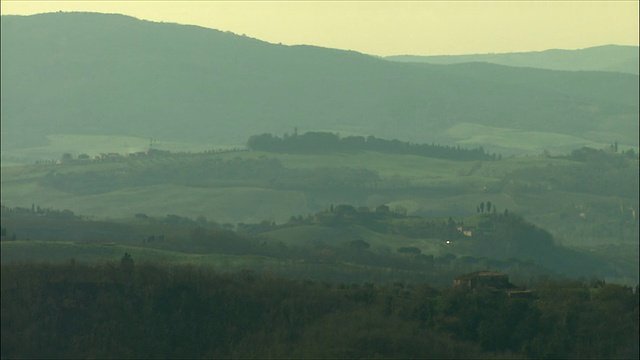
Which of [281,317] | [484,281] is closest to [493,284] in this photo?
[484,281]

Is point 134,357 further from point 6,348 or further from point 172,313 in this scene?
point 6,348

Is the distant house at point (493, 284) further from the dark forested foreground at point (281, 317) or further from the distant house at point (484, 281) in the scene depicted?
the dark forested foreground at point (281, 317)

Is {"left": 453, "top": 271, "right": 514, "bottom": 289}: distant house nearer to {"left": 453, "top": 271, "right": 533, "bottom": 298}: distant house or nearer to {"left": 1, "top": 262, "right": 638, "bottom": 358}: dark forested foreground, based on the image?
{"left": 453, "top": 271, "right": 533, "bottom": 298}: distant house

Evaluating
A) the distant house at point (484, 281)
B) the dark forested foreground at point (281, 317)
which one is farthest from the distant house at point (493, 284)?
the dark forested foreground at point (281, 317)

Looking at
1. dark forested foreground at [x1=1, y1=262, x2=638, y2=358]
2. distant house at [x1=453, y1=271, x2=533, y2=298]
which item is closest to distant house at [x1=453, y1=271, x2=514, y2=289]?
distant house at [x1=453, y1=271, x2=533, y2=298]

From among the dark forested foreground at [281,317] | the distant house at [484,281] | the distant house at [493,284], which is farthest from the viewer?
the distant house at [484,281]

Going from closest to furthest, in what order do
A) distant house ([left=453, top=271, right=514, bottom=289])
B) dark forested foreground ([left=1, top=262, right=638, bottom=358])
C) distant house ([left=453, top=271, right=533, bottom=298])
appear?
dark forested foreground ([left=1, top=262, right=638, bottom=358]) → distant house ([left=453, top=271, right=533, bottom=298]) → distant house ([left=453, top=271, right=514, bottom=289])

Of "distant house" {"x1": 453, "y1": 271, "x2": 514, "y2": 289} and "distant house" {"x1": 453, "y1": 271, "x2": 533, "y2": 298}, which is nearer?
"distant house" {"x1": 453, "y1": 271, "x2": 533, "y2": 298}

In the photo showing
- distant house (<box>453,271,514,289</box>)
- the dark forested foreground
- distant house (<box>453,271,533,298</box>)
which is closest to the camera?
the dark forested foreground

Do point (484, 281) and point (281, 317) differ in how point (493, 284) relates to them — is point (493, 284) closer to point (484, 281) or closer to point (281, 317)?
point (484, 281)
